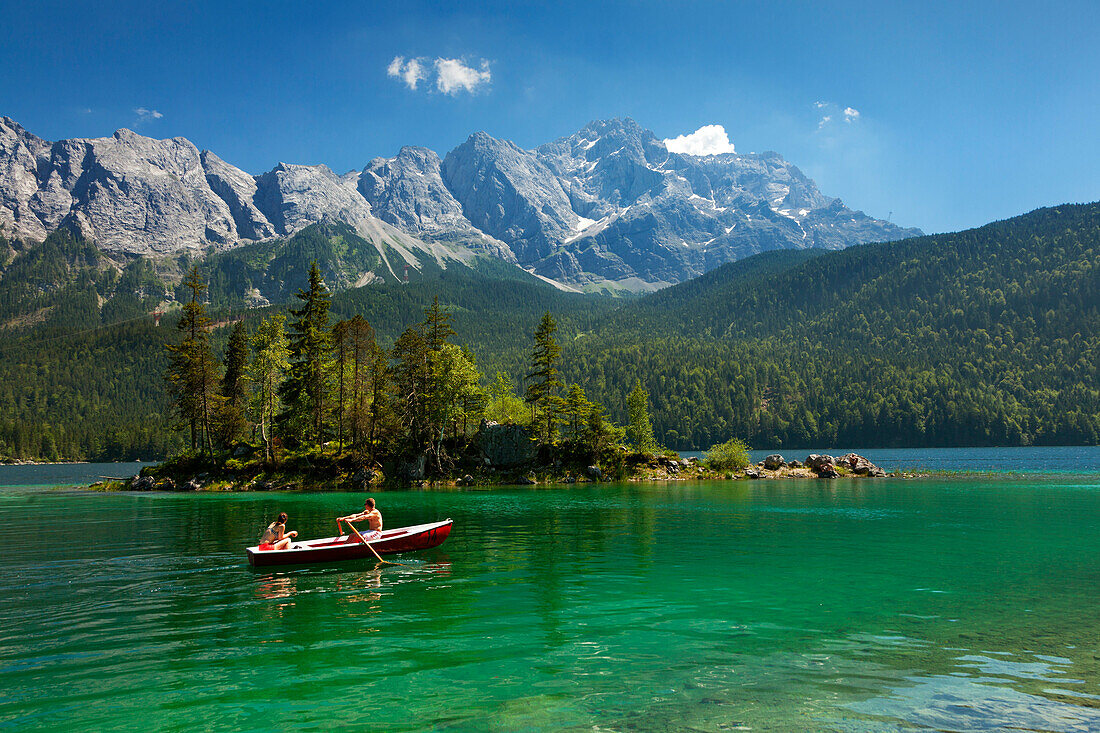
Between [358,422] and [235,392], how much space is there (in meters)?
19.7

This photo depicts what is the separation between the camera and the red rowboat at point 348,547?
23.9 m

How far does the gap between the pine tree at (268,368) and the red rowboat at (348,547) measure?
172ft

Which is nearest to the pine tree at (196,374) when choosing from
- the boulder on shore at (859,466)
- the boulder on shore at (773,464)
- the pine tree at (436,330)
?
the pine tree at (436,330)

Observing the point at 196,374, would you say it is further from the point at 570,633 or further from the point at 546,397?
the point at 570,633

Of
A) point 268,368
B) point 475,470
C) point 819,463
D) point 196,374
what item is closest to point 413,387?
point 475,470

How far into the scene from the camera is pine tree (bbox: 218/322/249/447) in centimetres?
7538

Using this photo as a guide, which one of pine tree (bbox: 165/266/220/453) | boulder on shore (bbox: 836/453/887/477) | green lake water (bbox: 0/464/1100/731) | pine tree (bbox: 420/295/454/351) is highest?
pine tree (bbox: 420/295/454/351)

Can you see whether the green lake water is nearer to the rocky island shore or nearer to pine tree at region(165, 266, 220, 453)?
the rocky island shore

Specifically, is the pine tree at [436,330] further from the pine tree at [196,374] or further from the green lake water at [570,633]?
the green lake water at [570,633]

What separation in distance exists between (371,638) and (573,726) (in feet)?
23.3

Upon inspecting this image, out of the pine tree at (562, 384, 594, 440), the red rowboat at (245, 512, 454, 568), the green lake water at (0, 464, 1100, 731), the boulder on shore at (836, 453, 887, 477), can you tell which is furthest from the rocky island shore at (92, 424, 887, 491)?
the red rowboat at (245, 512, 454, 568)

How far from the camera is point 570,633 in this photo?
15188mm

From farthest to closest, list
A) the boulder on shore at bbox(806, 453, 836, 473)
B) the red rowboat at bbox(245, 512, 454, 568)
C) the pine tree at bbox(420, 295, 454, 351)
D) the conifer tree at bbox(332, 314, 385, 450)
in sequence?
the boulder on shore at bbox(806, 453, 836, 473), the pine tree at bbox(420, 295, 454, 351), the conifer tree at bbox(332, 314, 385, 450), the red rowboat at bbox(245, 512, 454, 568)

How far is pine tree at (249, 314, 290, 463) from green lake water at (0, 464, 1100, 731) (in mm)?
40773
